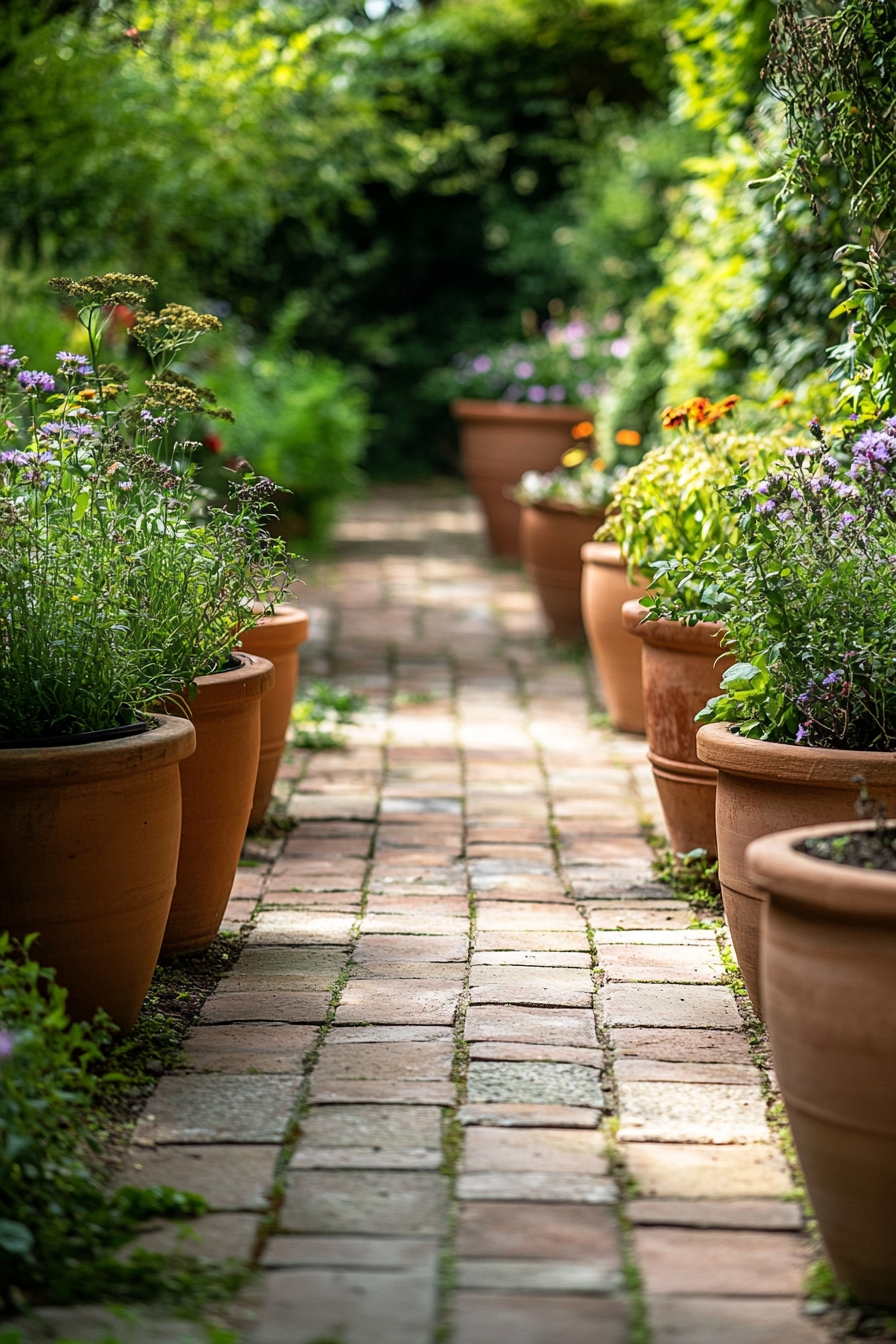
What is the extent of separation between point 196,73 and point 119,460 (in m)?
6.45

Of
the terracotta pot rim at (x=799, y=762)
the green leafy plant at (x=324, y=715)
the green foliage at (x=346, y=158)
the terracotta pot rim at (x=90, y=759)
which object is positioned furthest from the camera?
the green foliage at (x=346, y=158)

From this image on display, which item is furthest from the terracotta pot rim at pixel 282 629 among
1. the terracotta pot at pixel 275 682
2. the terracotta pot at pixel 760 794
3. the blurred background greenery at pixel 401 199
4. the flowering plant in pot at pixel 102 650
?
the terracotta pot at pixel 760 794

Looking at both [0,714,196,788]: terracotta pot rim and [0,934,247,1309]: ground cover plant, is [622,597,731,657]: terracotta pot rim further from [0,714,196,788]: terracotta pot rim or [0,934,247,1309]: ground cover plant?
[0,934,247,1309]: ground cover plant

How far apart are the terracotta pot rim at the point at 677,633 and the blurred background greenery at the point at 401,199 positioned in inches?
68.0

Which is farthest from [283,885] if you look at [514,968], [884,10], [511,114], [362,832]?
[511,114]

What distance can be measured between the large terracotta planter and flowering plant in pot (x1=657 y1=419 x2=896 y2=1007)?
6.94ft

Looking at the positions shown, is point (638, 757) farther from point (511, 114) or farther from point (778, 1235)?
point (511, 114)

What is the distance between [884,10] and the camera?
3.56m

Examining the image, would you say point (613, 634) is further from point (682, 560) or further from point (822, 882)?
point (822, 882)

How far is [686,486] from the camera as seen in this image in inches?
171

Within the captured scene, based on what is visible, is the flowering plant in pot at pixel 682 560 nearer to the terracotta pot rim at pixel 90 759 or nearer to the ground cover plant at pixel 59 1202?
the terracotta pot rim at pixel 90 759

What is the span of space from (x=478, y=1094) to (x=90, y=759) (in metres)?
0.94

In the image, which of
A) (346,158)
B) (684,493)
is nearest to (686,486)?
(684,493)

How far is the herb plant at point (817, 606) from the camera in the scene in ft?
9.77
